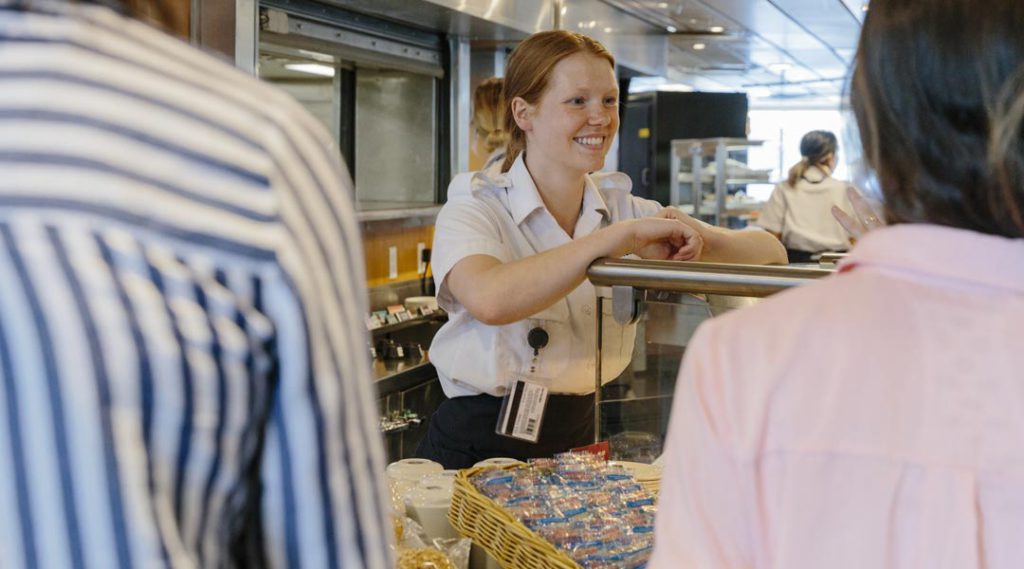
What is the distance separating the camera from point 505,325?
2375 mm

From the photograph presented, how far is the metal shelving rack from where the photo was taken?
10.6 meters

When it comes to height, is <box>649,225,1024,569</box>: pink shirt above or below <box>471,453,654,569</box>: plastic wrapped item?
above

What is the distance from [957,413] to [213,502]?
0.50 meters

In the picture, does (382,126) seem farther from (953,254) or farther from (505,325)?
(953,254)

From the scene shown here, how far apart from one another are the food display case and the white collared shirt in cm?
31

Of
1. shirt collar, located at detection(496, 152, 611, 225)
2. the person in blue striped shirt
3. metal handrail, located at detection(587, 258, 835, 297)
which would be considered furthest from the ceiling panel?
the person in blue striped shirt

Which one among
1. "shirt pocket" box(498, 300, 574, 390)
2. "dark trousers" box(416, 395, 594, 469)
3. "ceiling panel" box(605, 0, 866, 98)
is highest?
"ceiling panel" box(605, 0, 866, 98)

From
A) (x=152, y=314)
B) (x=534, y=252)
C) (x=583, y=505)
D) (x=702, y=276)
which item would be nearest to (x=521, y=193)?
(x=534, y=252)

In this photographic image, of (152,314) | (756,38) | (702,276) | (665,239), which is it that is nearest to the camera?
(152,314)

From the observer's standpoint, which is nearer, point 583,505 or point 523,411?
point 583,505

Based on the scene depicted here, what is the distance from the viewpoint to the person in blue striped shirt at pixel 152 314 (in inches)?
25.9

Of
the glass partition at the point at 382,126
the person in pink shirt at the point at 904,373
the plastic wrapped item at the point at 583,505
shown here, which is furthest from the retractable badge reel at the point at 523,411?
the glass partition at the point at 382,126

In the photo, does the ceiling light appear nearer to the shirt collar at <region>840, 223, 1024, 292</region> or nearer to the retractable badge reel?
the retractable badge reel

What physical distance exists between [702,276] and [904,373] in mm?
897
